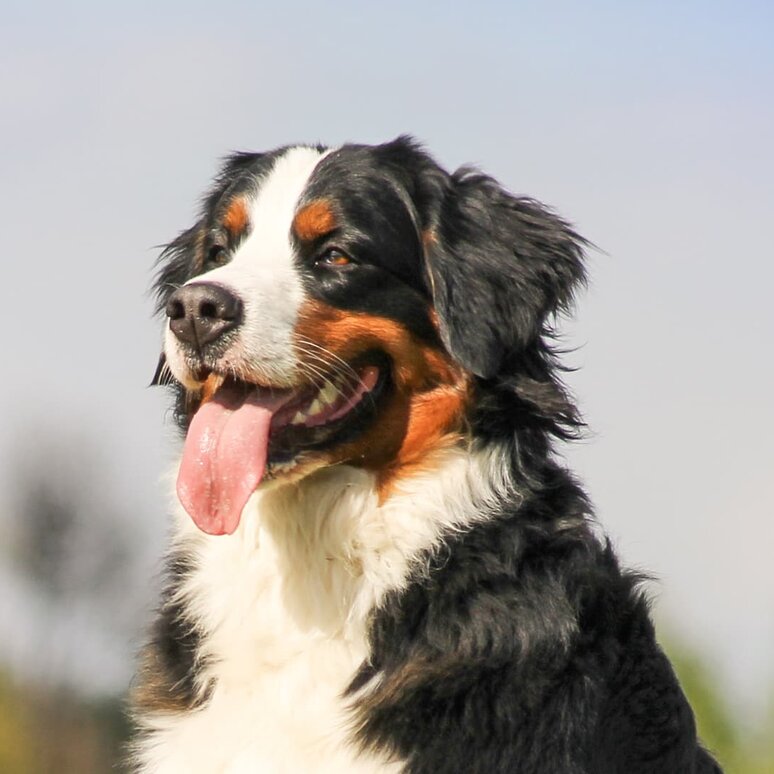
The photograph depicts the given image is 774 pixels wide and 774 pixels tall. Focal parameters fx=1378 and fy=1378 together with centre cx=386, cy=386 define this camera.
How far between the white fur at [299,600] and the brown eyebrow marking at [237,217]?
1057mm

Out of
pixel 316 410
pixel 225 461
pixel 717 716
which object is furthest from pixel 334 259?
pixel 717 716

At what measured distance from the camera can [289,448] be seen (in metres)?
5.21

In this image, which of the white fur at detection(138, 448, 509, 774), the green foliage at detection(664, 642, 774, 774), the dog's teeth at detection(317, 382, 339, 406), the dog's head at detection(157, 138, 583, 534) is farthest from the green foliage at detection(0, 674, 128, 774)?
the dog's teeth at detection(317, 382, 339, 406)

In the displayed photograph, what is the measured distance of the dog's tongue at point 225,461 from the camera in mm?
5141

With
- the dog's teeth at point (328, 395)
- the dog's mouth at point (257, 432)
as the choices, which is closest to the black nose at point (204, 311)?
the dog's mouth at point (257, 432)

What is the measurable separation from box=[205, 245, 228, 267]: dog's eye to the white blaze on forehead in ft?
0.59

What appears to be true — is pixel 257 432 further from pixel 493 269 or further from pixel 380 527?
pixel 493 269

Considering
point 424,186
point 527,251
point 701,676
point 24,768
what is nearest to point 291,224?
point 424,186

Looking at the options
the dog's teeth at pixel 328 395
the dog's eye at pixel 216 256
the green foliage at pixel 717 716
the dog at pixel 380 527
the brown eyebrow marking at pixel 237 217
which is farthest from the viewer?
the green foliage at pixel 717 716

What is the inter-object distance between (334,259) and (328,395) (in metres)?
0.56

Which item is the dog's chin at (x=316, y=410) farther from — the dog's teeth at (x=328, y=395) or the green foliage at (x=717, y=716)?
the green foliage at (x=717, y=716)

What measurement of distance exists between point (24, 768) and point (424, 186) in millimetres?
17581

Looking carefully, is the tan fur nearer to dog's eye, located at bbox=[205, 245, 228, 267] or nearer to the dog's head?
the dog's head

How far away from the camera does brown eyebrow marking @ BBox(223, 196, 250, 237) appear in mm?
5578
